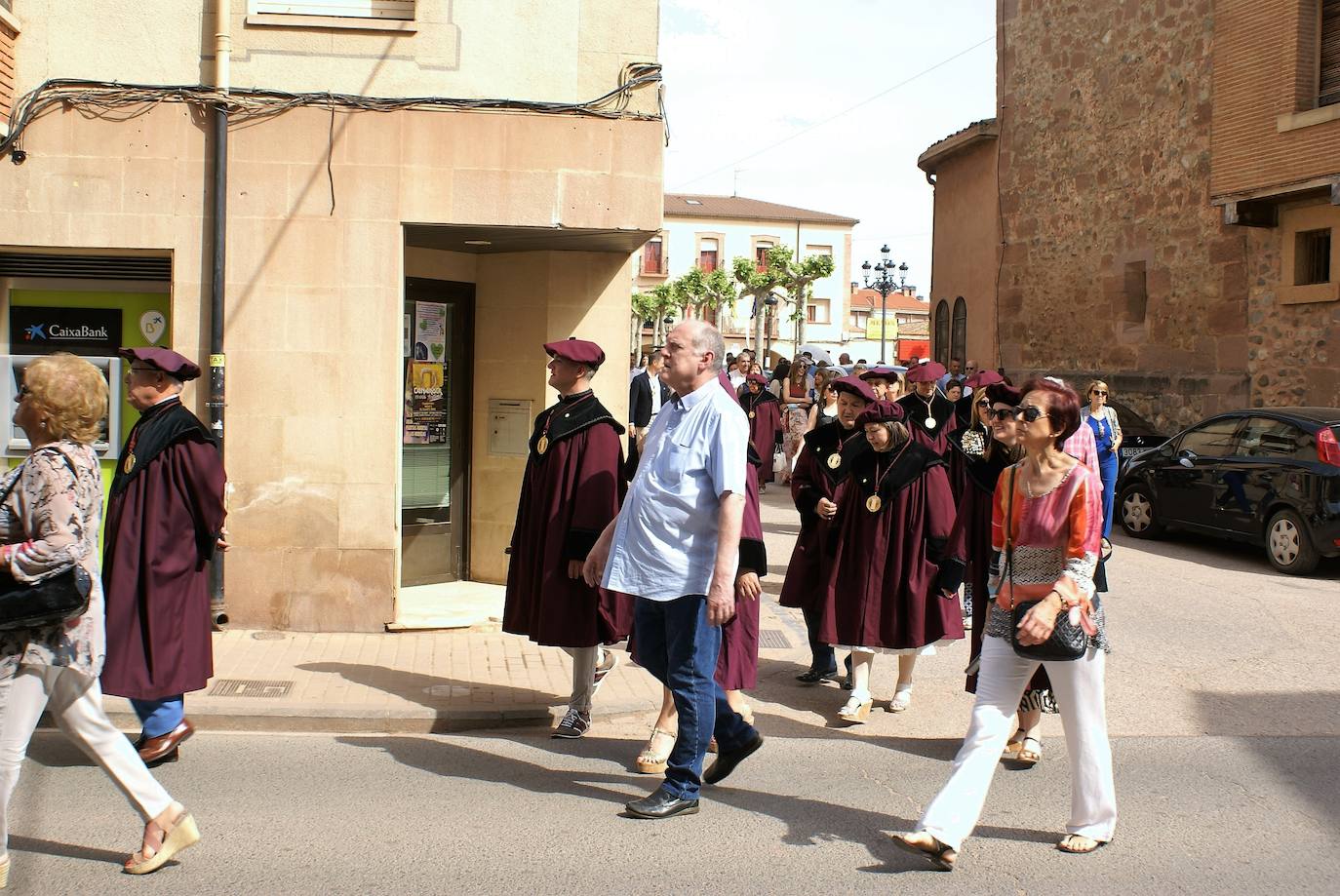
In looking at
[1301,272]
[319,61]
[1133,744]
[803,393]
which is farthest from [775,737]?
[1301,272]

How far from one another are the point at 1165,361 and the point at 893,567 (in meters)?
16.9

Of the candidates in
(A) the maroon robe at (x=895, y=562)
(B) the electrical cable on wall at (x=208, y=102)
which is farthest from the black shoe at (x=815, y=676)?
(B) the electrical cable on wall at (x=208, y=102)

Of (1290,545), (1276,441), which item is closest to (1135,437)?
(1276,441)

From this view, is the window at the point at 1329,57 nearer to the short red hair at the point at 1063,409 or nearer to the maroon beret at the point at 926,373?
the maroon beret at the point at 926,373

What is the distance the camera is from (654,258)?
82125 millimetres

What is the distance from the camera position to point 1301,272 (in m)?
19.1

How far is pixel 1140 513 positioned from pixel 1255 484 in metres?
2.29

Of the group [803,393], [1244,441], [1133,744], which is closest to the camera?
[1133,744]

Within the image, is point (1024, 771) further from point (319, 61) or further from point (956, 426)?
point (319, 61)

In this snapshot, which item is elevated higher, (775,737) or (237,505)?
(237,505)

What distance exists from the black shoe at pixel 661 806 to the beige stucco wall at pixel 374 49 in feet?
17.2

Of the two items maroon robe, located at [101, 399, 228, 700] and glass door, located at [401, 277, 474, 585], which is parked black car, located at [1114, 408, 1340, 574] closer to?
glass door, located at [401, 277, 474, 585]

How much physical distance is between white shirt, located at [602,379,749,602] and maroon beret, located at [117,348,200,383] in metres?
2.17

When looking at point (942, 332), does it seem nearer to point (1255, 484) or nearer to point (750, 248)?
point (1255, 484)
